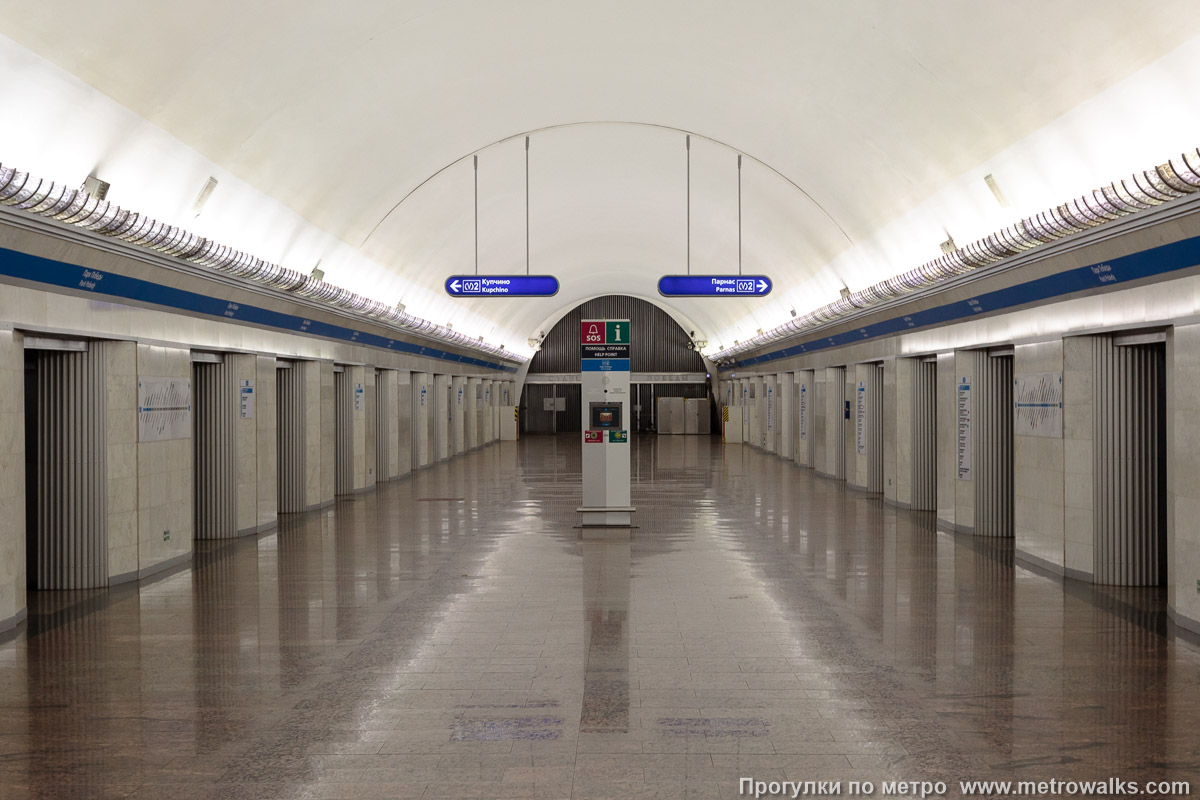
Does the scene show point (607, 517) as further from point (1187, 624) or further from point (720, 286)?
point (1187, 624)

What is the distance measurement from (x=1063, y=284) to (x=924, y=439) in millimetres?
6033

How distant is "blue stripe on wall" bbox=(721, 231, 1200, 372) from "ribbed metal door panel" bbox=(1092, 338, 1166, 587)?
0.82m

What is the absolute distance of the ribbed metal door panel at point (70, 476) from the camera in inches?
392

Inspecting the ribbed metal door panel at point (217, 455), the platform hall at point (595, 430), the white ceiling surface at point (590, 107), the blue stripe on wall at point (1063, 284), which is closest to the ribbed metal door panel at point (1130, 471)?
the platform hall at point (595, 430)

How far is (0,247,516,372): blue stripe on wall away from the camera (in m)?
8.46

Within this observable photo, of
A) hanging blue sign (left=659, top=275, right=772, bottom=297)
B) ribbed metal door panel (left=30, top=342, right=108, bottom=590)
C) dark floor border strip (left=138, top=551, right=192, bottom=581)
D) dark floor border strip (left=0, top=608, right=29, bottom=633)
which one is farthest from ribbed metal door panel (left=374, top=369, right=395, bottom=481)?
dark floor border strip (left=0, top=608, right=29, bottom=633)

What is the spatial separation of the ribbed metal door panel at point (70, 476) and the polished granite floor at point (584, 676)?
2.22ft

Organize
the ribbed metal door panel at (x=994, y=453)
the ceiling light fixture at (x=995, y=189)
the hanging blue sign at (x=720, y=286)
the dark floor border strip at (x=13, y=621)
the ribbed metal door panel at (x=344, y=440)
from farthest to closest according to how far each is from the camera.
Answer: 1. the ribbed metal door panel at (x=344, y=440)
2. the hanging blue sign at (x=720, y=286)
3. the ribbed metal door panel at (x=994, y=453)
4. the ceiling light fixture at (x=995, y=189)
5. the dark floor border strip at (x=13, y=621)

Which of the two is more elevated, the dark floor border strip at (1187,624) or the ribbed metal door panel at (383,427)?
the ribbed metal door panel at (383,427)

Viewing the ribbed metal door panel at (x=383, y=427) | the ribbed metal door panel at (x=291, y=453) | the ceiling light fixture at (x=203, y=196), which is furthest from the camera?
the ribbed metal door panel at (x=383, y=427)

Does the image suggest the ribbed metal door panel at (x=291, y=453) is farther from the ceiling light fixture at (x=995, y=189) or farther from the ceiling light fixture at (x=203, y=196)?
the ceiling light fixture at (x=995, y=189)

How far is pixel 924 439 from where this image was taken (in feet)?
53.9

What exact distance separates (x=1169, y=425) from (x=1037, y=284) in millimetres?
3041

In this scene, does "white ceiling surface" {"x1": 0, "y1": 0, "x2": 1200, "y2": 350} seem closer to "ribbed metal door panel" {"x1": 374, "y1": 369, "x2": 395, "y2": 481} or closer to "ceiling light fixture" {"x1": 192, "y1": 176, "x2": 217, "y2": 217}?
"ceiling light fixture" {"x1": 192, "y1": 176, "x2": 217, "y2": 217}
